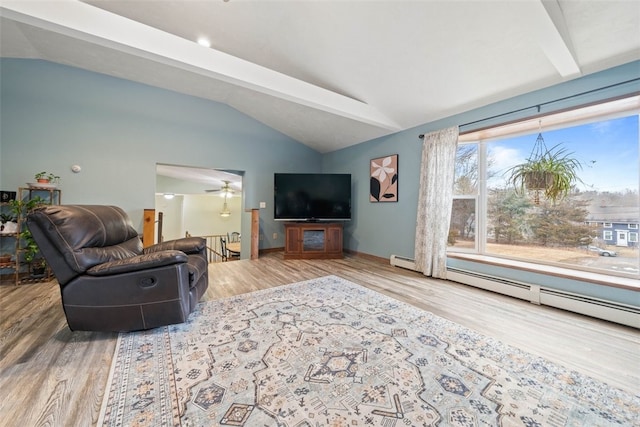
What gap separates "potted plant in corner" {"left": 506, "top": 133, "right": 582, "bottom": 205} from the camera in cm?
263

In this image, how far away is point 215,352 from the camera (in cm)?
161

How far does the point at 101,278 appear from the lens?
1674mm

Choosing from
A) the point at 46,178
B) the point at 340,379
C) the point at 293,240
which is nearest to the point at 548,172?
the point at 340,379

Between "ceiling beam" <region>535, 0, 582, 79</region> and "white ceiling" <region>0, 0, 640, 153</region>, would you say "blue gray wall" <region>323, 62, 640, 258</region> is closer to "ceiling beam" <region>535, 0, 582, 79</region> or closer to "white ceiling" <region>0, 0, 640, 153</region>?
"white ceiling" <region>0, 0, 640, 153</region>

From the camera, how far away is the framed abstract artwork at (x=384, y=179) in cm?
413

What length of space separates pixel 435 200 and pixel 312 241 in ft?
7.79

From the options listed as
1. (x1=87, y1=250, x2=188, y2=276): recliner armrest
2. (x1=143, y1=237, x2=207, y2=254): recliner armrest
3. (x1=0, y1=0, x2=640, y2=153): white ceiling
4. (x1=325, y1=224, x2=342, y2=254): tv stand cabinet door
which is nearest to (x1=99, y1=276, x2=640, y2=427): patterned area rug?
(x1=87, y1=250, x2=188, y2=276): recliner armrest

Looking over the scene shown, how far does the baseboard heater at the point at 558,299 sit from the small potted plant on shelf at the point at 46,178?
5.67m

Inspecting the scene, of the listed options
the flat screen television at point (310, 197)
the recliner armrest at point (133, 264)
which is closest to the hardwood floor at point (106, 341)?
the recliner armrest at point (133, 264)

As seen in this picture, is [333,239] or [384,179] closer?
[384,179]

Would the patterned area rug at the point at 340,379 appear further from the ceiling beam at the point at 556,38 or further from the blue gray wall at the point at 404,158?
the ceiling beam at the point at 556,38

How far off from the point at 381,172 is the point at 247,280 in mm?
2973

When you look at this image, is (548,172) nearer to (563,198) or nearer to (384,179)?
(563,198)

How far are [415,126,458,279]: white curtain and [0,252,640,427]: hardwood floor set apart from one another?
35 centimetres
